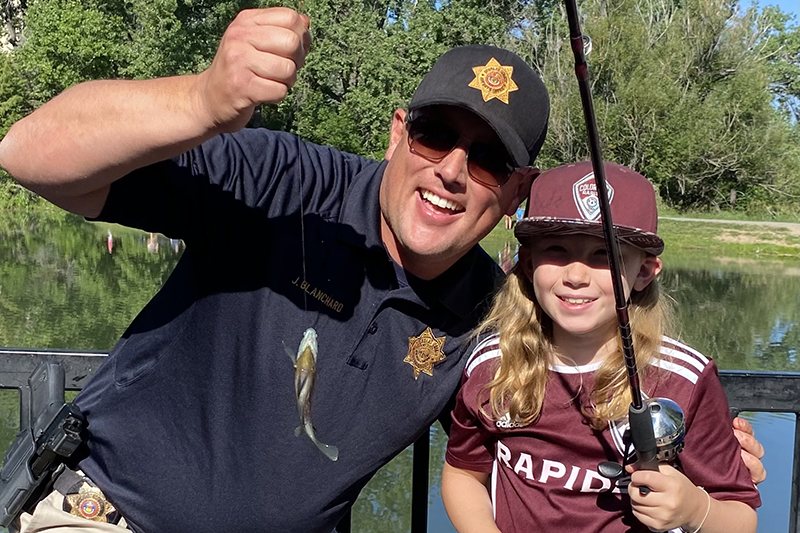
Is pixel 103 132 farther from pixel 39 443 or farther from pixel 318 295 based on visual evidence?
pixel 39 443

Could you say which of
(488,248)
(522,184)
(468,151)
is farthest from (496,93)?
(488,248)

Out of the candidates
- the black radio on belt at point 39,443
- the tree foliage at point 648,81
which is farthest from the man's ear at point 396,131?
the tree foliage at point 648,81

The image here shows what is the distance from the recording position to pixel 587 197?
2.18 m

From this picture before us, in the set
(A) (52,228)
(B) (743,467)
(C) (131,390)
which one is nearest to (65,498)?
(C) (131,390)

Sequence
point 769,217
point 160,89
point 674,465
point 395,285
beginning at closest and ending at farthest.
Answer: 1. point 160,89
2. point 674,465
3. point 395,285
4. point 769,217

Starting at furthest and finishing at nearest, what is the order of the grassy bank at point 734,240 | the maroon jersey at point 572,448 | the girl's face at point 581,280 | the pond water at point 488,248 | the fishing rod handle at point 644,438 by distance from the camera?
the grassy bank at point 734,240, the pond water at point 488,248, the girl's face at point 581,280, the maroon jersey at point 572,448, the fishing rod handle at point 644,438

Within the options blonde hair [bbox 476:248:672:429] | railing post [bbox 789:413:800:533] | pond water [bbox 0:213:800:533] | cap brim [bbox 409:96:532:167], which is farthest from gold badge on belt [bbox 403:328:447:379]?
railing post [bbox 789:413:800:533]

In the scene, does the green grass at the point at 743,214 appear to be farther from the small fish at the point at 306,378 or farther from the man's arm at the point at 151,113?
the man's arm at the point at 151,113

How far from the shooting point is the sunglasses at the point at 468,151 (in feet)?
7.50

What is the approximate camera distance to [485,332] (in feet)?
7.93

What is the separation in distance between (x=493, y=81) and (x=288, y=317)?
0.82 meters

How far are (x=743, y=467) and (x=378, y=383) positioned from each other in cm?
93

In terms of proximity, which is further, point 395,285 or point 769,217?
point 769,217

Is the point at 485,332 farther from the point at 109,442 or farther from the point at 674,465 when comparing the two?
the point at 109,442
